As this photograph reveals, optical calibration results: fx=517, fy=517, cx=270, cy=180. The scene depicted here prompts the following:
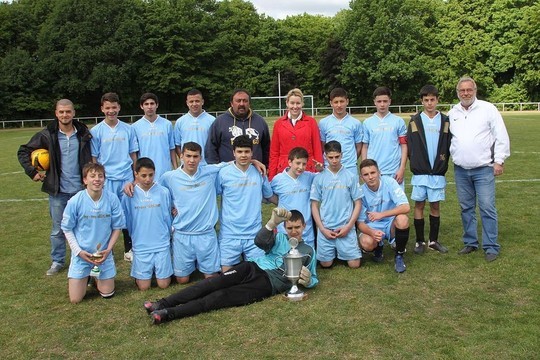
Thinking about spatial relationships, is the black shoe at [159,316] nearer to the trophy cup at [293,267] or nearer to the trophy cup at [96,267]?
the trophy cup at [96,267]

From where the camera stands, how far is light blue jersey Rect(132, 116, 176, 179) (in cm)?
663

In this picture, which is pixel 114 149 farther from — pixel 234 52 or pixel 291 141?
pixel 234 52

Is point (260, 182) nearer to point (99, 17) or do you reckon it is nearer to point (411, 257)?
point (411, 257)

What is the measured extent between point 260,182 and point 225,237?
698 mm

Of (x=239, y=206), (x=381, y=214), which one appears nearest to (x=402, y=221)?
(x=381, y=214)

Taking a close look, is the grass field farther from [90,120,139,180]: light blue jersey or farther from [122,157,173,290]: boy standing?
[90,120,139,180]: light blue jersey

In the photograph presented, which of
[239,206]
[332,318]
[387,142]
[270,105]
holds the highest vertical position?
[270,105]

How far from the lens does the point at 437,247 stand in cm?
611

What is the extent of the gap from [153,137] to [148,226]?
1733mm

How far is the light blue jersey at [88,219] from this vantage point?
4.89 meters

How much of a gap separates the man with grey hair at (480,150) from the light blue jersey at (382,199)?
Result: 0.80 metres

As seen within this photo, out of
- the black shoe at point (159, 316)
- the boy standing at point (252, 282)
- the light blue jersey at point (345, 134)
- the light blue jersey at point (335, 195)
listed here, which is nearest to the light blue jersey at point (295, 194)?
the light blue jersey at point (335, 195)

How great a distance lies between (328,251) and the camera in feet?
18.5

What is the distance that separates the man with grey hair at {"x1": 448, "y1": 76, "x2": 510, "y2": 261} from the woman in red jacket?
158 centimetres
